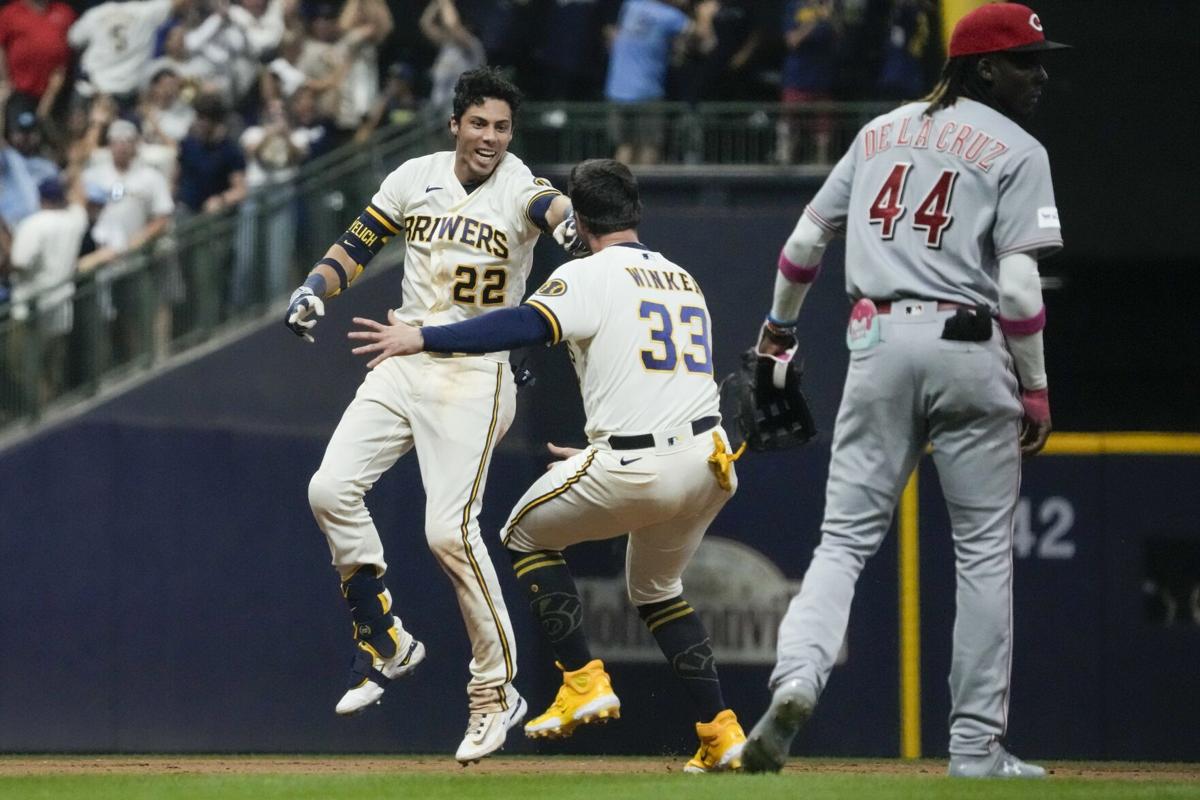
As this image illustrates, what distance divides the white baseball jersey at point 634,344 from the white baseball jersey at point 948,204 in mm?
912

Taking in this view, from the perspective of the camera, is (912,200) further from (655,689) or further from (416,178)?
(655,689)

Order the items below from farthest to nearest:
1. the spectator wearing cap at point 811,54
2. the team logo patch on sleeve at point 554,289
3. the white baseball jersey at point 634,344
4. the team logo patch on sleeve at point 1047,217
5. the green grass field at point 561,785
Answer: the spectator wearing cap at point 811,54 → the white baseball jersey at point 634,344 → the team logo patch on sleeve at point 554,289 → the team logo patch on sleeve at point 1047,217 → the green grass field at point 561,785

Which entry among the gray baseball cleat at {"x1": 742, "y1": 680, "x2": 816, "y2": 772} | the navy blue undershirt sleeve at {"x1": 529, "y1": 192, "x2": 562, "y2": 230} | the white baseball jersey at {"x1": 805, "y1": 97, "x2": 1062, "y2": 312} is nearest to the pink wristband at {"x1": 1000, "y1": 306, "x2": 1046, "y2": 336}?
the white baseball jersey at {"x1": 805, "y1": 97, "x2": 1062, "y2": 312}

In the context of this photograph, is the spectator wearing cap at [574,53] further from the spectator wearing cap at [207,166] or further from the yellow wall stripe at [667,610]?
the yellow wall stripe at [667,610]

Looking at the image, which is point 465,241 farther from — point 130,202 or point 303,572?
point 130,202

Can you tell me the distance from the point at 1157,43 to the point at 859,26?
93.1 inches

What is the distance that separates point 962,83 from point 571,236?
5.21ft

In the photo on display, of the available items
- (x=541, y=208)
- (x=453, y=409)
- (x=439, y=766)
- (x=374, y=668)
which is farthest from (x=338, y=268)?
(x=439, y=766)

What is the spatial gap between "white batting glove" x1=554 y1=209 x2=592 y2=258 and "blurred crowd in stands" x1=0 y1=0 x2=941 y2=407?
2870 millimetres

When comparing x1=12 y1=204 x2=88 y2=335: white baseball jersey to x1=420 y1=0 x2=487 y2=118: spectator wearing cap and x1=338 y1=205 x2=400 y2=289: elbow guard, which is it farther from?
x1=338 y1=205 x2=400 y2=289: elbow guard

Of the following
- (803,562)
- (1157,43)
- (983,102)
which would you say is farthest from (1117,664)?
(983,102)

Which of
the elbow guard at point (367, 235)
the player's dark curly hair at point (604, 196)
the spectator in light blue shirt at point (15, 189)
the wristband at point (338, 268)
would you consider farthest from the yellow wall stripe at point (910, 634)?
the spectator in light blue shirt at point (15, 189)

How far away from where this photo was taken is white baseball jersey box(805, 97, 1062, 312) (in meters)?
5.55

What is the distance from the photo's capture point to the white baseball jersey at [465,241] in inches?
279
